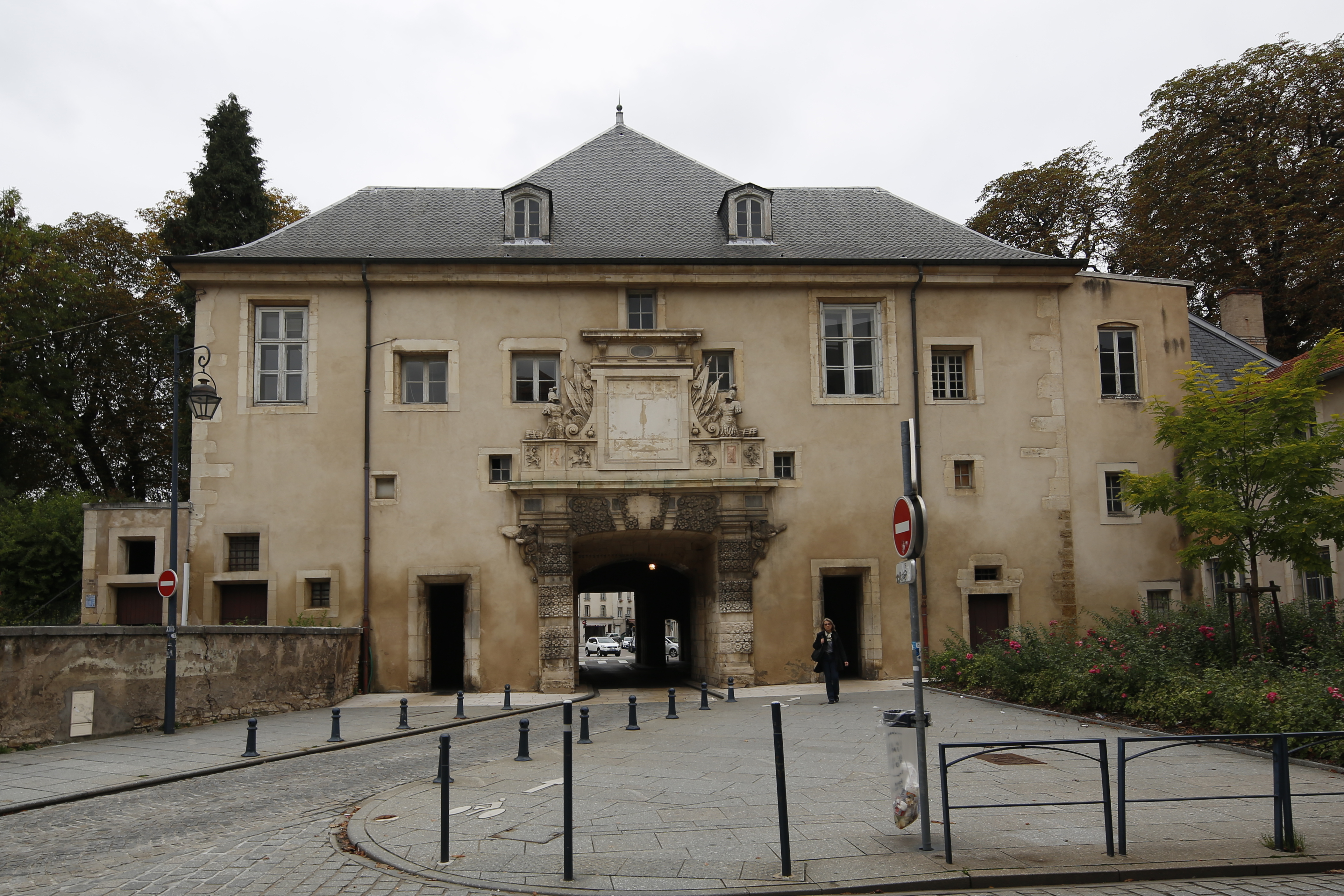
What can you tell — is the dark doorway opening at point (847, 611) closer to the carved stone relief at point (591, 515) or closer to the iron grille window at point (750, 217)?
the carved stone relief at point (591, 515)

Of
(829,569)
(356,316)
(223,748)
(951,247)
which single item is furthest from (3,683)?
(951,247)

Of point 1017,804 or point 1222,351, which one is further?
point 1222,351

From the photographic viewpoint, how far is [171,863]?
7.49 metres

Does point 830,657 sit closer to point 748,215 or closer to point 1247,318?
point 748,215

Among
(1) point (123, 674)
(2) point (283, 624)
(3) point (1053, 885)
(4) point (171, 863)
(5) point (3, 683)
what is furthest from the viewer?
(2) point (283, 624)

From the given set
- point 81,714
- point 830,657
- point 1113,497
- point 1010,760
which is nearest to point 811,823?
point 1010,760

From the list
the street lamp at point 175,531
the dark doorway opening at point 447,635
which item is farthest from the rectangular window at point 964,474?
the street lamp at point 175,531

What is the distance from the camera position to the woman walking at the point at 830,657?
702 inches

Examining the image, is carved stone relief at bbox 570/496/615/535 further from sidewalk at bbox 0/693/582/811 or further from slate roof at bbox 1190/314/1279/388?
slate roof at bbox 1190/314/1279/388

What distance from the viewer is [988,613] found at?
72.4 feet

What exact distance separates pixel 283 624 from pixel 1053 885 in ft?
57.2

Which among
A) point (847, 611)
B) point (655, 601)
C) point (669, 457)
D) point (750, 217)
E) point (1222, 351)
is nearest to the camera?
point (669, 457)

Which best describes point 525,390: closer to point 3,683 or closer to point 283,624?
point 283,624

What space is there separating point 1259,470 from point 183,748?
51.6ft
